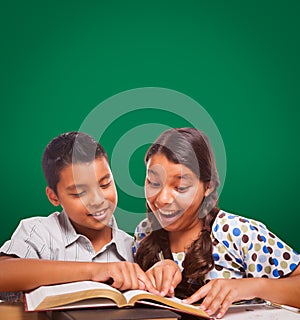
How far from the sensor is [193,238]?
4.61ft

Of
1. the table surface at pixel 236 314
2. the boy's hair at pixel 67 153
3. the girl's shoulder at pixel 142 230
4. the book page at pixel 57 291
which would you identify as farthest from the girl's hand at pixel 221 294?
the boy's hair at pixel 67 153

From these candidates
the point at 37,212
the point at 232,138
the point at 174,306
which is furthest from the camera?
the point at 232,138

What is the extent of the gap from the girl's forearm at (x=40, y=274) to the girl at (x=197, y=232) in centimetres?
18

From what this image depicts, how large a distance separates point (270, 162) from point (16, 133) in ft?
2.81

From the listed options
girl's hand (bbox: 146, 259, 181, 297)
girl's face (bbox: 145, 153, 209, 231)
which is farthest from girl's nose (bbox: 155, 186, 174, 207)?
girl's hand (bbox: 146, 259, 181, 297)

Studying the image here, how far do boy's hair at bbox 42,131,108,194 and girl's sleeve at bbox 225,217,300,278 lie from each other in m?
0.43

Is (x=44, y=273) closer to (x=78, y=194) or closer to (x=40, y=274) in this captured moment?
(x=40, y=274)

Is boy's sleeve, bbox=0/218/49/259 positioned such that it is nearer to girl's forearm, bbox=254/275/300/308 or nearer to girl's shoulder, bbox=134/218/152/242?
girl's shoulder, bbox=134/218/152/242

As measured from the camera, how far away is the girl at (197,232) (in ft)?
4.25

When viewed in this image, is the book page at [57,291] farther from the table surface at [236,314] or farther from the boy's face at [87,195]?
the boy's face at [87,195]

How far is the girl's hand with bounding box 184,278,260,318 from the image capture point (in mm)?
1023

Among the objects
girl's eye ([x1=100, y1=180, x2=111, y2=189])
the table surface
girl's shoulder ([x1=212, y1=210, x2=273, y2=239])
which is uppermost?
girl's eye ([x1=100, y1=180, x2=111, y2=189])

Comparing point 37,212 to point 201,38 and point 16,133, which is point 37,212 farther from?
point 201,38

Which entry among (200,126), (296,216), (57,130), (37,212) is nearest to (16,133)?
(57,130)
